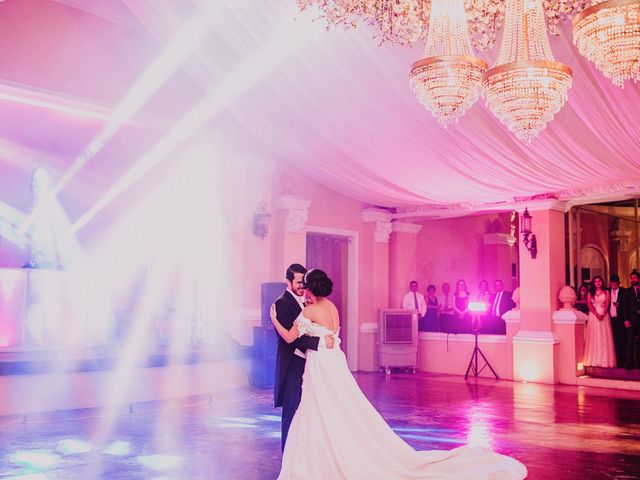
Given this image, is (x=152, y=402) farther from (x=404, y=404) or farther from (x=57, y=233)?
(x=57, y=233)

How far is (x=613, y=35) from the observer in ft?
10.1

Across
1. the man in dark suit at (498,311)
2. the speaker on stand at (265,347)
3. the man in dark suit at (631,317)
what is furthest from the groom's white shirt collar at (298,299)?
the man in dark suit at (498,311)

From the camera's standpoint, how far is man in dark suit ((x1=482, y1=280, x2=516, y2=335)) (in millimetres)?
11328

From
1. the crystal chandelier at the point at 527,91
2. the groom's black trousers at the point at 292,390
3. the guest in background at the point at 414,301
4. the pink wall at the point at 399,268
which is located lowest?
the groom's black trousers at the point at 292,390

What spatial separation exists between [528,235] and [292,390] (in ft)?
23.0

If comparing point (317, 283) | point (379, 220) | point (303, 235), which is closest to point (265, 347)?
point (303, 235)

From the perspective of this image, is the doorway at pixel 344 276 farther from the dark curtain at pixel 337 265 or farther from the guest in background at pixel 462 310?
the guest in background at pixel 462 310

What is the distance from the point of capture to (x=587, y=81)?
5.68 m

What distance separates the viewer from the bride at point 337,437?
409 centimetres

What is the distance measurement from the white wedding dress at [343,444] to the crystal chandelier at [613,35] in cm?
226

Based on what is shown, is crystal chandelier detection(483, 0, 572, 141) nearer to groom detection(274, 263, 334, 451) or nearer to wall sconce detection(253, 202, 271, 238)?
groom detection(274, 263, 334, 451)

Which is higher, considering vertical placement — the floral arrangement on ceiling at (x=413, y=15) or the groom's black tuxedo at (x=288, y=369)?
the floral arrangement on ceiling at (x=413, y=15)

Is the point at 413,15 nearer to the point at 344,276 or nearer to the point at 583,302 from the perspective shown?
the point at 344,276

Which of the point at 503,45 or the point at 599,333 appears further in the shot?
the point at 599,333
